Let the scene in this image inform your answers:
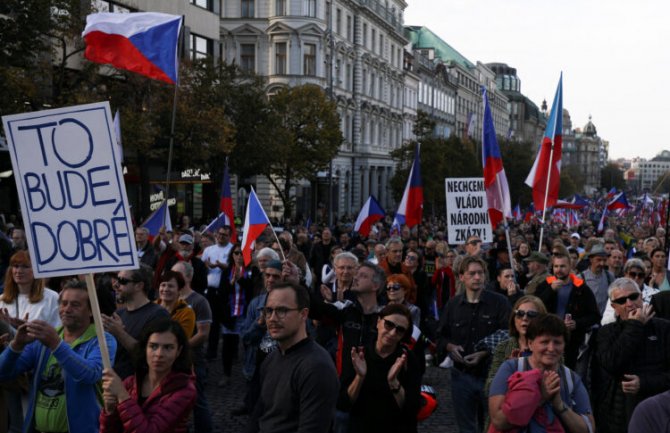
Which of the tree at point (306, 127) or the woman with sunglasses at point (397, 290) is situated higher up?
the tree at point (306, 127)

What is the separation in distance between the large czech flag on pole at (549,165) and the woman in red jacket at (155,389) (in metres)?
9.09

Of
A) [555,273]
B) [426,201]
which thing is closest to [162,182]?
[426,201]

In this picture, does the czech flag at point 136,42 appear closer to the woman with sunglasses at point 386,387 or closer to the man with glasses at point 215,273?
the man with glasses at point 215,273

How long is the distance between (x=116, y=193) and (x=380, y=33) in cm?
6377

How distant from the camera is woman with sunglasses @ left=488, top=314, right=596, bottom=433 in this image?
3.90 m

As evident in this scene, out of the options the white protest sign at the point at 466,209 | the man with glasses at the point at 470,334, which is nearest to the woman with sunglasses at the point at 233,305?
the white protest sign at the point at 466,209

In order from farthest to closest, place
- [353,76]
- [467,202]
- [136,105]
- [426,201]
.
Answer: [353,76], [426,201], [136,105], [467,202]

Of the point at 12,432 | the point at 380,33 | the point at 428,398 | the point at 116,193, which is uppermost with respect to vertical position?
the point at 380,33

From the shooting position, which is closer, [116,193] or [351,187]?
[116,193]

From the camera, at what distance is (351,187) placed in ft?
198

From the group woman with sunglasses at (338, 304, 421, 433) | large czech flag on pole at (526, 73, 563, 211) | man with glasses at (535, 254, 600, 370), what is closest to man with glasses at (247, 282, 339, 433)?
woman with sunglasses at (338, 304, 421, 433)

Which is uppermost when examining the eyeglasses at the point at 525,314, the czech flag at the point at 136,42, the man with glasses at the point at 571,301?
the czech flag at the point at 136,42

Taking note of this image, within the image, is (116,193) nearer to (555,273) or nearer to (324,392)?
(324,392)

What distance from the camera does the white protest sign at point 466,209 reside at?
12875 millimetres
